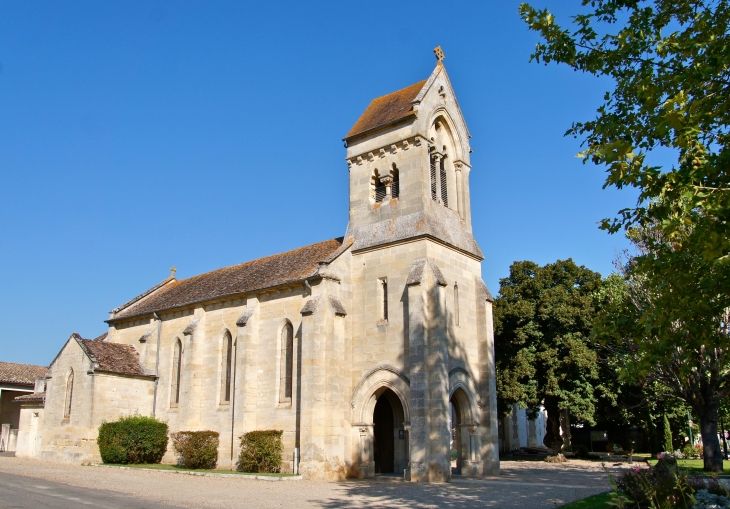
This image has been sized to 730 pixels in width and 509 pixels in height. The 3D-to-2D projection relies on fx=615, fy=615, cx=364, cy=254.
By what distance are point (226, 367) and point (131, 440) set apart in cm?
557

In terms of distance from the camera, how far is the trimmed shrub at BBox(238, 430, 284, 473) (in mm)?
25375

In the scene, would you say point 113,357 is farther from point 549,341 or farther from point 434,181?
point 549,341

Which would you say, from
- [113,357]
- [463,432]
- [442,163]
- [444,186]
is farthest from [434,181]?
[113,357]

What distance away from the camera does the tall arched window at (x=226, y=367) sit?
98.9ft

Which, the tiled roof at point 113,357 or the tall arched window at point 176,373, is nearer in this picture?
the tiled roof at point 113,357

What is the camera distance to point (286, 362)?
90.9 ft

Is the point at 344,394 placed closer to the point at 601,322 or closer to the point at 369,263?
the point at 369,263

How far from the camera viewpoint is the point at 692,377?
26531mm

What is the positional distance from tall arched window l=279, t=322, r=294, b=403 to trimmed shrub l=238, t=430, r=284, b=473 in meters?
1.81

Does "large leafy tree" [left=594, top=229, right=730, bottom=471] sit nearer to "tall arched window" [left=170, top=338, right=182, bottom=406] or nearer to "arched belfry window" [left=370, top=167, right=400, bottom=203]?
"arched belfry window" [left=370, top=167, right=400, bottom=203]

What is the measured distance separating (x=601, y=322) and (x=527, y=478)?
47.4 ft

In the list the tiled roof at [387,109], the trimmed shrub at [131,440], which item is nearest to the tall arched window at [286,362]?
the trimmed shrub at [131,440]

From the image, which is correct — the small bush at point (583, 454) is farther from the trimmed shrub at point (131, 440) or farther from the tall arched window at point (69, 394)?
the tall arched window at point (69, 394)

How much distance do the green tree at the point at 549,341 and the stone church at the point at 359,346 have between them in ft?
35.8
